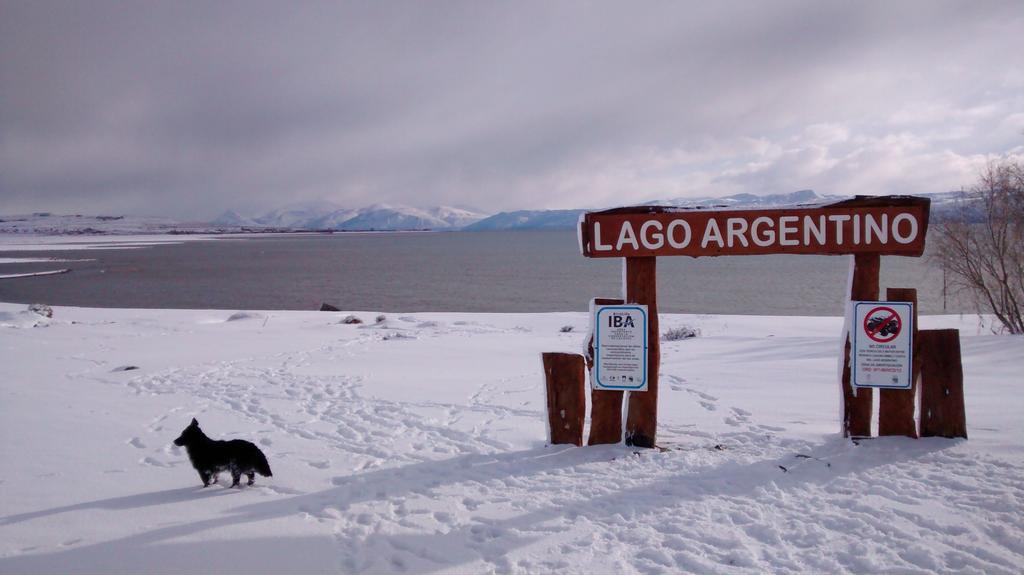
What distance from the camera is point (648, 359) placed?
6.62 metres

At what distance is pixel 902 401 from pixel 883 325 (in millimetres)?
767

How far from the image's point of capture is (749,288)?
50219mm

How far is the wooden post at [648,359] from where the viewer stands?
21.7 feet

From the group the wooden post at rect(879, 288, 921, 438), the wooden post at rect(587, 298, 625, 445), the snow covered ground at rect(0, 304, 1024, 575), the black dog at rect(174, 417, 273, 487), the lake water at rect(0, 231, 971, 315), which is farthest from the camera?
the lake water at rect(0, 231, 971, 315)

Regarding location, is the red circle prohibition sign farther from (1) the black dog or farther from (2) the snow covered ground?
(1) the black dog

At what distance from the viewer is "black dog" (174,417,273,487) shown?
552 centimetres

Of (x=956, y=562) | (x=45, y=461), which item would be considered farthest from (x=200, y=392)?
(x=956, y=562)

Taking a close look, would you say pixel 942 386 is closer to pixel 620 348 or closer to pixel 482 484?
pixel 620 348

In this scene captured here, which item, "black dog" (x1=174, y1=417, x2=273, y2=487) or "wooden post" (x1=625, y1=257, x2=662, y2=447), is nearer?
"black dog" (x1=174, y1=417, x2=273, y2=487)

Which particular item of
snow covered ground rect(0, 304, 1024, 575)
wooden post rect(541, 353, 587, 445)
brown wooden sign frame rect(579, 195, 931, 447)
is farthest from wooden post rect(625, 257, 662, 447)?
wooden post rect(541, 353, 587, 445)

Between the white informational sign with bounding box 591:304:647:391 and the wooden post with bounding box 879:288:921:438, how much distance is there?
7.56ft

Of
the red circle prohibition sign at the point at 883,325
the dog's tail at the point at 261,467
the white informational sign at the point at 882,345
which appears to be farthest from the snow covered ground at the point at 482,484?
the red circle prohibition sign at the point at 883,325

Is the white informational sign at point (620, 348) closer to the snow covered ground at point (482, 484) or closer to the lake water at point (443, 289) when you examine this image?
the snow covered ground at point (482, 484)

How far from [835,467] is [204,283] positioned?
186 feet
